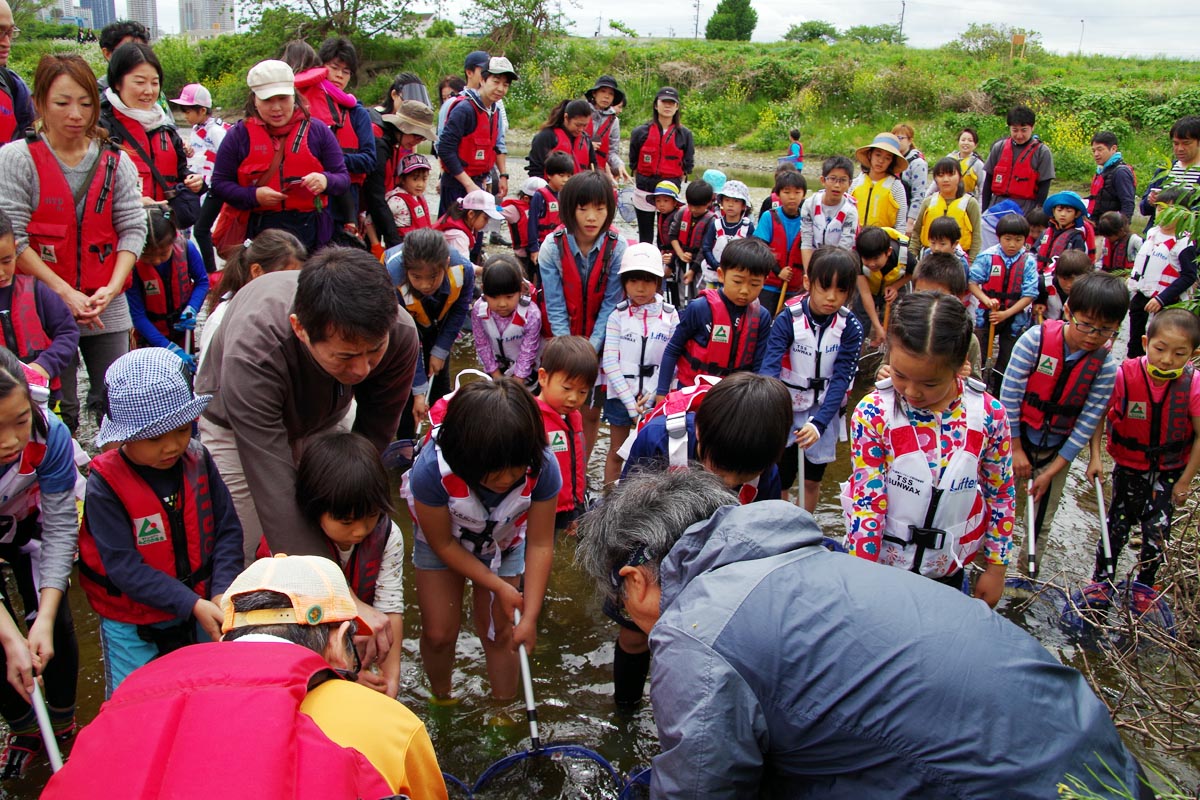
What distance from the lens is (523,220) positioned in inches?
318

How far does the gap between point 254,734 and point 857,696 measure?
3.40ft

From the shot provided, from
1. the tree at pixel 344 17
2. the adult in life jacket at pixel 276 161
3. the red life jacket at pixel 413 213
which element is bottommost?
the red life jacket at pixel 413 213

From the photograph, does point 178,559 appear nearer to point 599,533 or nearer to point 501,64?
point 599,533

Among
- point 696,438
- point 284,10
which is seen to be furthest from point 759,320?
point 284,10

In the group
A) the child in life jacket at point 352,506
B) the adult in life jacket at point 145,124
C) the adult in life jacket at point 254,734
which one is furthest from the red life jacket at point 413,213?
the adult in life jacket at point 254,734

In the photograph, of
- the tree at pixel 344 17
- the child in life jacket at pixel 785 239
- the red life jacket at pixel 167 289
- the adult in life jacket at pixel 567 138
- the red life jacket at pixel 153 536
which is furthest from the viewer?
the tree at pixel 344 17

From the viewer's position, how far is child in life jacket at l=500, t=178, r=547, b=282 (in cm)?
753

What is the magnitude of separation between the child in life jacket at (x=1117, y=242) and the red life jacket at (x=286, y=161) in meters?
7.23

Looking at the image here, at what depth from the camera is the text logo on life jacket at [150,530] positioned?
8.72ft

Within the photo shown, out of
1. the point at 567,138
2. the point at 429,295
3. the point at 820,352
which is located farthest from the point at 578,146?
the point at 820,352

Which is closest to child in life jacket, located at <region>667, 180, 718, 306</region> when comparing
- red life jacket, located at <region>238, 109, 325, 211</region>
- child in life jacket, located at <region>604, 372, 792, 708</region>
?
red life jacket, located at <region>238, 109, 325, 211</region>

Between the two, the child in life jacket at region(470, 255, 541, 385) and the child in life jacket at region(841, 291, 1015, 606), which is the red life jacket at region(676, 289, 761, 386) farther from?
the child in life jacket at region(841, 291, 1015, 606)

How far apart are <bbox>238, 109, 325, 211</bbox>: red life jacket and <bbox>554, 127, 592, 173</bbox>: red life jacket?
3.20 meters

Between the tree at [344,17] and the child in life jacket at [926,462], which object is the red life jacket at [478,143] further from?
the tree at [344,17]
